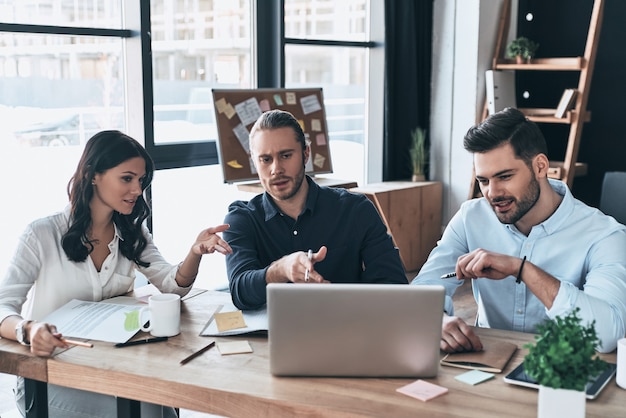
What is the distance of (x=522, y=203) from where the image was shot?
7.27 ft

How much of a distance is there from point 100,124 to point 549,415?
3.25 m

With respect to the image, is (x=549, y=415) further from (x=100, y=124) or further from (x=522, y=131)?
(x=100, y=124)

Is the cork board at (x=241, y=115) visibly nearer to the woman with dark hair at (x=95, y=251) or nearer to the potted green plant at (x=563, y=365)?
the woman with dark hair at (x=95, y=251)

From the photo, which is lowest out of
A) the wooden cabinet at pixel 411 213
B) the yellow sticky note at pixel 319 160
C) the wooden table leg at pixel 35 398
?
the wooden cabinet at pixel 411 213

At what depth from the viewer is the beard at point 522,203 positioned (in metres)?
2.22

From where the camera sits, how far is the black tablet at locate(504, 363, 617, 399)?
5.36 feet

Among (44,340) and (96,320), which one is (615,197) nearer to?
(96,320)

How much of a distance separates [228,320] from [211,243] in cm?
26

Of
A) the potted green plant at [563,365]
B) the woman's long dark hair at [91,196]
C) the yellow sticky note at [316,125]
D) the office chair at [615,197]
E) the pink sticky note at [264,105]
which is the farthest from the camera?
the yellow sticky note at [316,125]

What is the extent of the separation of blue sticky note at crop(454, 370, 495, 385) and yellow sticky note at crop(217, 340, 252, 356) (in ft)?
1.67

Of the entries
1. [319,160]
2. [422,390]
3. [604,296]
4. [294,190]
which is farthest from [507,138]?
[319,160]

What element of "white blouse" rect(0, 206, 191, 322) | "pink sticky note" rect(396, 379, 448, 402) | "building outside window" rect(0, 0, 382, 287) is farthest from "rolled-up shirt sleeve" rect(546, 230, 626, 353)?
"building outside window" rect(0, 0, 382, 287)

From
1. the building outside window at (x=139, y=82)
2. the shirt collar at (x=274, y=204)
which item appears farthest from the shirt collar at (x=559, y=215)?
the building outside window at (x=139, y=82)

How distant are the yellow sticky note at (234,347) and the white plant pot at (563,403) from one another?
734mm
